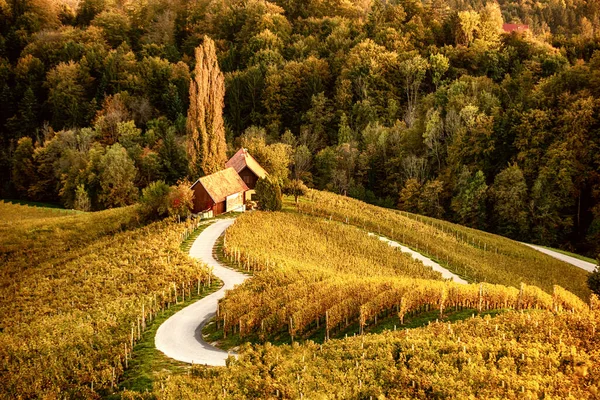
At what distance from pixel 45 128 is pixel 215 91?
180ft

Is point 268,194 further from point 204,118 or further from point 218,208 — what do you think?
point 204,118

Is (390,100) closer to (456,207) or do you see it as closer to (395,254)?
(456,207)

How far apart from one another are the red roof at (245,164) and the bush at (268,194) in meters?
5.79

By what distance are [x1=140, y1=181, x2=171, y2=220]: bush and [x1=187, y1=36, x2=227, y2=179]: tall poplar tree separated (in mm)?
6908

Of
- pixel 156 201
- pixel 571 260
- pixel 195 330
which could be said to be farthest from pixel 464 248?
pixel 195 330

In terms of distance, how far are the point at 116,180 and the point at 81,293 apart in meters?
44.9

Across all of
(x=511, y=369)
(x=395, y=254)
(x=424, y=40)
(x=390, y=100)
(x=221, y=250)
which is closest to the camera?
(x=511, y=369)

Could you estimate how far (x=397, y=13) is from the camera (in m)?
101

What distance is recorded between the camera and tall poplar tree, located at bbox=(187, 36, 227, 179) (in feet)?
180

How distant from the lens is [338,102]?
9562 centimetres

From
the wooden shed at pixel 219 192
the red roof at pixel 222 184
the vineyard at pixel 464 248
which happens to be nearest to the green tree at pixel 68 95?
the red roof at pixel 222 184

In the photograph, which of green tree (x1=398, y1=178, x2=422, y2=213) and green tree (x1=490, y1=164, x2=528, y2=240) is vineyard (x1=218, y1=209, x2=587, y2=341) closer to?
green tree (x1=490, y1=164, x2=528, y2=240)

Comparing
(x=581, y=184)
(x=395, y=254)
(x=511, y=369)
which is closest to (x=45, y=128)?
(x=395, y=254)

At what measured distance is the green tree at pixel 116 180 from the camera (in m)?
73.9
